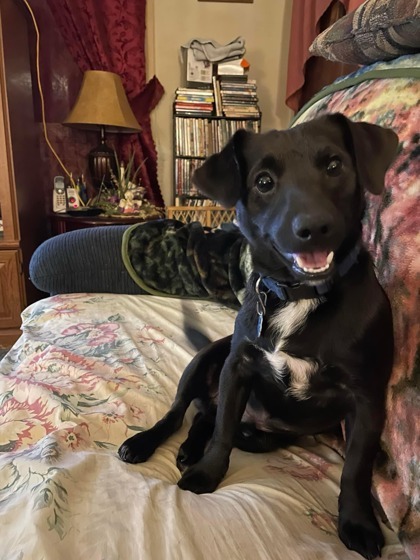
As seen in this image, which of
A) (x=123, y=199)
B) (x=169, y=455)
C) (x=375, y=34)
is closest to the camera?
(x=169, y=455)

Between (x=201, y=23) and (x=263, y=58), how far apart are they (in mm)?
478

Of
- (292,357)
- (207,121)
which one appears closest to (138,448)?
(292,357)

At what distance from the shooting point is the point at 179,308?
1476 millimetres

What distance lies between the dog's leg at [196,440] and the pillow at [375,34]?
87 centimetres

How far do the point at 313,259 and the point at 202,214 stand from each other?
2348mm

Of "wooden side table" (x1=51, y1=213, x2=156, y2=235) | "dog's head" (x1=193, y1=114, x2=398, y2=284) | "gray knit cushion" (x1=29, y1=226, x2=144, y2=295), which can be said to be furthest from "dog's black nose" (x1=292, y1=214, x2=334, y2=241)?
"wooden side table" (x1=51, y1=213, x2=156, y2=235)

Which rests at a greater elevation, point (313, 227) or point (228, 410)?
point (313, 227)

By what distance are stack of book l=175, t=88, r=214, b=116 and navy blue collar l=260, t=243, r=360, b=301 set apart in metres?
2.42

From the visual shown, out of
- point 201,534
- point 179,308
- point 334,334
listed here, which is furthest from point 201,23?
point 201,534

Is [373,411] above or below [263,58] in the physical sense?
below

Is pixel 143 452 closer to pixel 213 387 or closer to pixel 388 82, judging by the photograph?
pixel 213 387

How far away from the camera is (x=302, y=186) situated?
73 cm

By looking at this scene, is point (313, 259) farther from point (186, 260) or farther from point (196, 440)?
point (186, 260)

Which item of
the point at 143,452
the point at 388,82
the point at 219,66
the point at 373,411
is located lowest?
the point at 143,452
